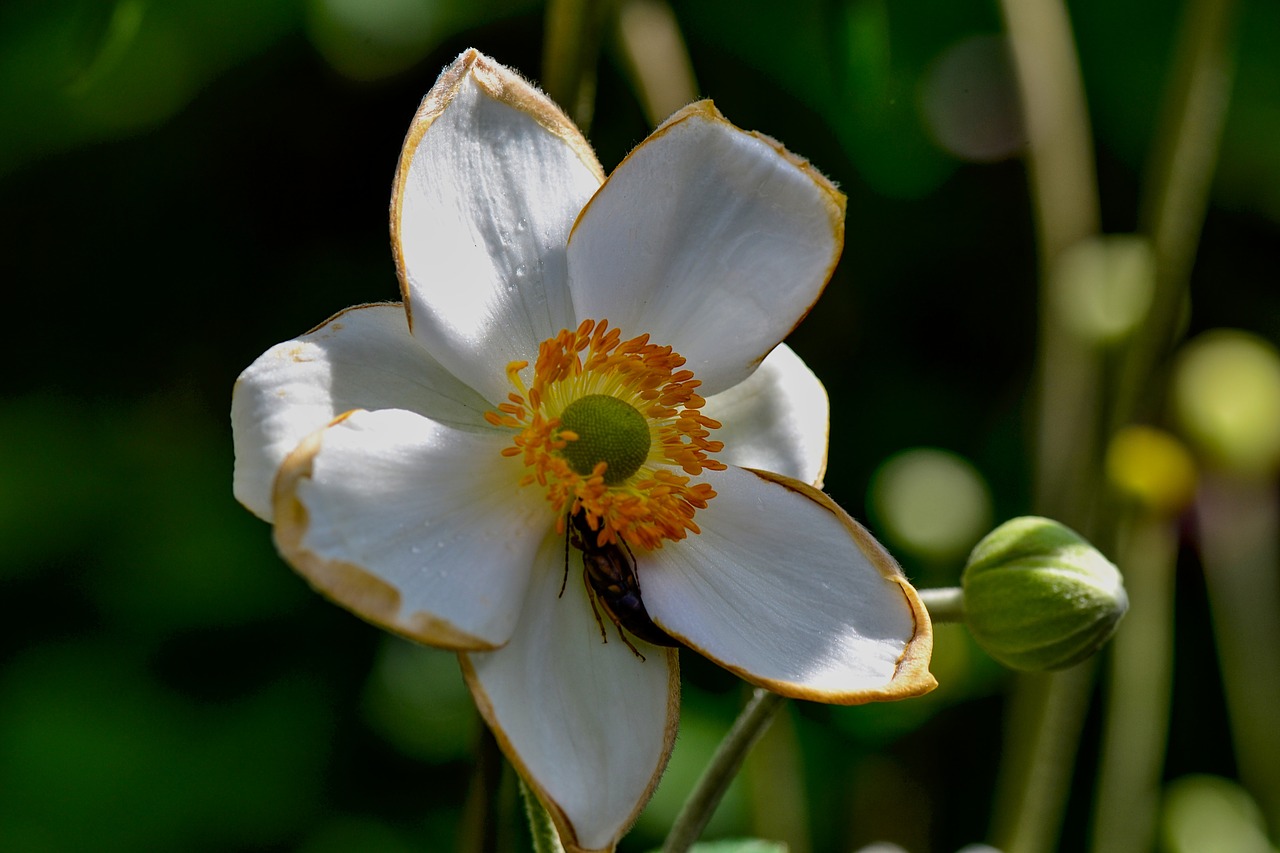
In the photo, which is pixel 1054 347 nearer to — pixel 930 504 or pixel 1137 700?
pixel 930 504

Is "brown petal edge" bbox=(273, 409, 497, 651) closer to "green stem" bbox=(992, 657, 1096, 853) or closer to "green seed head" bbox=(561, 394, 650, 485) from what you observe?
"green seed head" bbox=(561, 394, 650, 485)

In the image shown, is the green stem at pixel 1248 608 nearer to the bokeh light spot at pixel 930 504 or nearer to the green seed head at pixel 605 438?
the bokeh light spot at pixel 930 504

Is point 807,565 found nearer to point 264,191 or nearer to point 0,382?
point 264,191

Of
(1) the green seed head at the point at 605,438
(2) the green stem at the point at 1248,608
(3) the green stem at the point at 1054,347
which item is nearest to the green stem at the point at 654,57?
(3) the green stem at the point at 1054,347

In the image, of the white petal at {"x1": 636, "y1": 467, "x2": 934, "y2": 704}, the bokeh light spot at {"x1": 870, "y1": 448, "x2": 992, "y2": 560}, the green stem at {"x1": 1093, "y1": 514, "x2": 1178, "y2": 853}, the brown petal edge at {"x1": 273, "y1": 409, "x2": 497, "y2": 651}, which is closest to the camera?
the brown petal edge at {"x1": 273, "y1": 409, "x2": 497, "y2": 651}

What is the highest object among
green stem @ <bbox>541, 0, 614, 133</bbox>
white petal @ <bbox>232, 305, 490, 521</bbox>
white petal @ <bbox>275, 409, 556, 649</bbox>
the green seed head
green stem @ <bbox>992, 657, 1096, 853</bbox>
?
green stem @ <bbox>541, 0, 614, 133</bbox>

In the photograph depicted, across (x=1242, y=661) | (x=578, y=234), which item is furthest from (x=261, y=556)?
(x=1242, y=661)


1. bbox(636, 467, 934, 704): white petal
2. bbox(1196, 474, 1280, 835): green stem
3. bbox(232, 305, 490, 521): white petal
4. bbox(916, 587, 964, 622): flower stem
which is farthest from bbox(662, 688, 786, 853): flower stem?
bbox(1196, 474, 1280, 835): green stem
